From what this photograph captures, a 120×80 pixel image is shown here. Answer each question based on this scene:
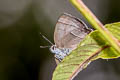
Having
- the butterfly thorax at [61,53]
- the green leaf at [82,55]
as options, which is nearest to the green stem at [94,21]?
the green leaf at [82,55]

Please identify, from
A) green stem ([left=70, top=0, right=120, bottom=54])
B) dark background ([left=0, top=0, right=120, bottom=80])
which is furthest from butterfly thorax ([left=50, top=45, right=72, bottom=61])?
dark background ([left=0, top=0, right=120, bottom=80])

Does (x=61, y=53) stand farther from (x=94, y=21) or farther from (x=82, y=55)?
(x=94, y=21)

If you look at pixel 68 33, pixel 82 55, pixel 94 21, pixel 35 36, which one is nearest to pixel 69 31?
pixel 68 33

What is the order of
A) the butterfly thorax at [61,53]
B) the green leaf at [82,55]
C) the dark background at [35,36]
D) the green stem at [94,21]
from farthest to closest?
the dark background at [35,36] → the butterfly thorax at [61,53] → the green leaf at [82,55] → the green stem at [94,21]

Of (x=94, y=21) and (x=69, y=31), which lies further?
(x=69, y=31)

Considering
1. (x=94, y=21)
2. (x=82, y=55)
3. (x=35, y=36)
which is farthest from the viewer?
(x=35, y=36)

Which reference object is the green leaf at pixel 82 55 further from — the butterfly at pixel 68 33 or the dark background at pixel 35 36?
the dark background at pixel 35 36

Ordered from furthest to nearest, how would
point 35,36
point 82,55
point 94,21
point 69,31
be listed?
point 35,36
point 69,31
point 82,55
point 94,21
